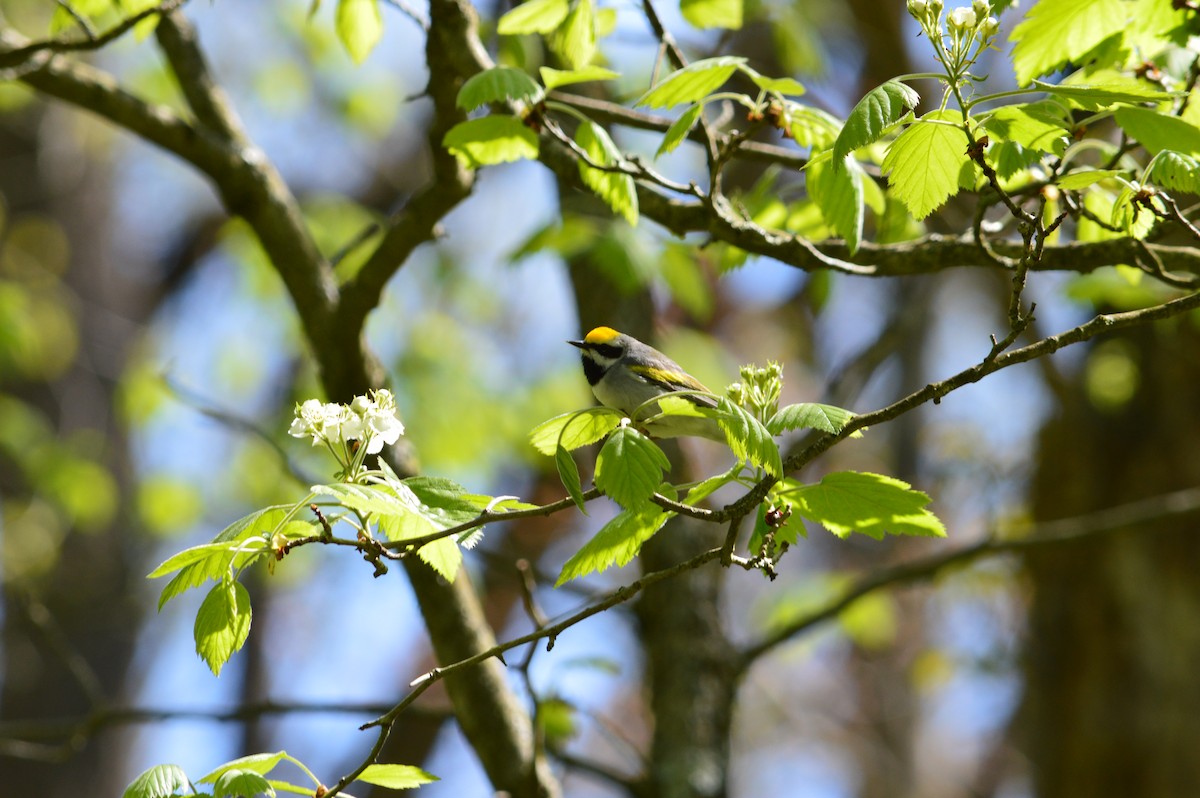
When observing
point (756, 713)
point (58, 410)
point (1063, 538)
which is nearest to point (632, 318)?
point (1063, 538)

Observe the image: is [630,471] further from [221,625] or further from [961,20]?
[961,20]

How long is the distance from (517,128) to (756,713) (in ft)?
47.2

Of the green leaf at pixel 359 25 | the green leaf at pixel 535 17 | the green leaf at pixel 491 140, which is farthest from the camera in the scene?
the green leaf at pixel 359 25

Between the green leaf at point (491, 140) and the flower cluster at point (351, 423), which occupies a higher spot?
the green leaf at point (491, 140)

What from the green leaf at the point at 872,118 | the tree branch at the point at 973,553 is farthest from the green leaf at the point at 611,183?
the tree branch at the point at 973,553

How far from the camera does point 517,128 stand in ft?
8.61

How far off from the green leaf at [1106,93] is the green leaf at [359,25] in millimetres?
2260

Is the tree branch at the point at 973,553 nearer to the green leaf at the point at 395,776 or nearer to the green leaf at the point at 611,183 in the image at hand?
the green leaf at the point at 611,183

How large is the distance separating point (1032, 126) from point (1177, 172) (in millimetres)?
364

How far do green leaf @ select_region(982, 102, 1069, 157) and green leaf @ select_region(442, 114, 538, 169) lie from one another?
3.66ft

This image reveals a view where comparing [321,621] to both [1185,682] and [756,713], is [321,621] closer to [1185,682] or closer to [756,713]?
[756,713]

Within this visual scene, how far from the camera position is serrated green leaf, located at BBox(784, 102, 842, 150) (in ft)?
8.75

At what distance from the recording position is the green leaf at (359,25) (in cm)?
343

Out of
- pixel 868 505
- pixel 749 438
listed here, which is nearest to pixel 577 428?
pixel 749 438
